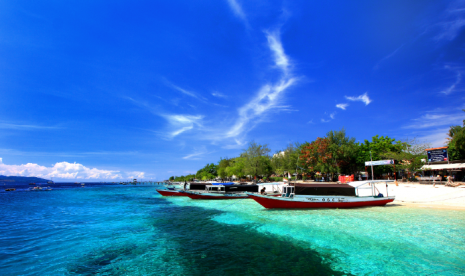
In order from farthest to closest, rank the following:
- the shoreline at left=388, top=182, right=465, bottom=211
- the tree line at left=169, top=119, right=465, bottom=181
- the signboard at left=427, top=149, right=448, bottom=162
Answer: the tree line at left=169, top=119, right=465, bottom=181 < the signboard at left=427, top=149, right=448, bottom=162 < the shoreline at left=388, top=182, right=465, bottom=211

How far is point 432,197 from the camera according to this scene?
26062mm

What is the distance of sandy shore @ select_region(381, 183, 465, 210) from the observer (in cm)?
2364

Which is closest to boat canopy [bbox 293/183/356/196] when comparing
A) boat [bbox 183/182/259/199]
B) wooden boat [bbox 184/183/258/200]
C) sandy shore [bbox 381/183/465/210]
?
sandy shore [bbox 381/183/465/210]

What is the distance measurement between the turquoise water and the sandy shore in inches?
263

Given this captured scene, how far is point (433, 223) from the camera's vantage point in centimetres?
1603

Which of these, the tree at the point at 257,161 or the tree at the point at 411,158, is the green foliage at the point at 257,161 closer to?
the tree at the point at 257,161

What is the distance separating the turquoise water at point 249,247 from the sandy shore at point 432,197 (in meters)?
6.67

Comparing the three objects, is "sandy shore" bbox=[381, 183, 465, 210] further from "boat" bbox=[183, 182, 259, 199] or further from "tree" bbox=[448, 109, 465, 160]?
"boat" bbox=[183, 182, 259, 199]

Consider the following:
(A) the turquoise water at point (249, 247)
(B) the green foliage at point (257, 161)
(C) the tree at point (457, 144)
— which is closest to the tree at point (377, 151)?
(C) the tree at point (457, 144)

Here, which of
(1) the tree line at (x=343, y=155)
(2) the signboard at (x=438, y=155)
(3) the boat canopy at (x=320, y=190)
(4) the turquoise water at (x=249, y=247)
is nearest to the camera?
(4) the turquoise water at (x=249, y=247)

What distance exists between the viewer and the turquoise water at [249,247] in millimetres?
9070

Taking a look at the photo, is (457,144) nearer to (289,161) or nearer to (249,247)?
(289,161)

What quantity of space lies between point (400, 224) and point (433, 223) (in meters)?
2.49

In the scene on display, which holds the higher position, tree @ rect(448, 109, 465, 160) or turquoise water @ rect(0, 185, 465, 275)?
tree @ rect(448, 109, 465, 160)
